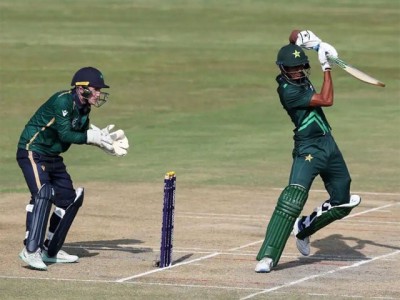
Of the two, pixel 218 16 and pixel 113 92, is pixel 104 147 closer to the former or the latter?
pixel 113 92

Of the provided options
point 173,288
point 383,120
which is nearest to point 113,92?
point 383,120

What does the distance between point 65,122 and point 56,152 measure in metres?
0.56

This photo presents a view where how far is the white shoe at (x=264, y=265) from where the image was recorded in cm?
1432

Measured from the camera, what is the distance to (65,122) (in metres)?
14.3

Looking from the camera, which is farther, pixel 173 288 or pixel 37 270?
pixel 37 270

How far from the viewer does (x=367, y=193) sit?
20375mm

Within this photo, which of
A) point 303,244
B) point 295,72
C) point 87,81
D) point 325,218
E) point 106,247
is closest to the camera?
point 87,81

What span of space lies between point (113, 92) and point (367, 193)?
13923 millimetres

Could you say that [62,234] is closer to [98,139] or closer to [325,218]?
[98,139]

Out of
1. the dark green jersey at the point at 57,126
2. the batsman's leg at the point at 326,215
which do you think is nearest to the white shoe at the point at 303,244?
the batsman's leg at the point at 326,215

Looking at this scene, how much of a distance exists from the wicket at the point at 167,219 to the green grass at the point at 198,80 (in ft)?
21.0

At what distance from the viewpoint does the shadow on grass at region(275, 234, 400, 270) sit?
597 inches

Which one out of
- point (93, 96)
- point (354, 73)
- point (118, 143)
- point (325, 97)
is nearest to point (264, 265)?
point (325, 97)

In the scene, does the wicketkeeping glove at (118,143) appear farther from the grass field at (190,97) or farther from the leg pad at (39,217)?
the grass field at (190,97)
